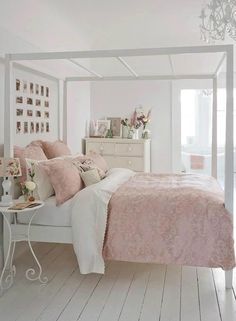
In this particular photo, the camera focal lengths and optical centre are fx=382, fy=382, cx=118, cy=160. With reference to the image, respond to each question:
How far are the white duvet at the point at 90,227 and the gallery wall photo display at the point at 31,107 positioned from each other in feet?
3.93

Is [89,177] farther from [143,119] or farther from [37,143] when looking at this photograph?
[143,119]

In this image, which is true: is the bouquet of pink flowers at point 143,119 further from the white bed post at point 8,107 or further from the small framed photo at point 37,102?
the white bed post at point 8,107

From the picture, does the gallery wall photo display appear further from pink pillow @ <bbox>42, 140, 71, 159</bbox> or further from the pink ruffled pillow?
the pink ruffled pillow

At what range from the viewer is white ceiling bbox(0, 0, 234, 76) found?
3848mm

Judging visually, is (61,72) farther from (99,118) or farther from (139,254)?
(139,254)

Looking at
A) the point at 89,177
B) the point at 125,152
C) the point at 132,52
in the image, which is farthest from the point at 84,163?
the point at 125,152

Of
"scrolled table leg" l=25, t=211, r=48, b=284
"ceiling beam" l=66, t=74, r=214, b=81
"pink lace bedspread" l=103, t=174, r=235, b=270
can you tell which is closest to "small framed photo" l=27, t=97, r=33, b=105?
"ceiling beam" l=66, t=74, r=214, b=81

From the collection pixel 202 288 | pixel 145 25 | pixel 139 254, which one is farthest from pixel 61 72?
pixel 202 288

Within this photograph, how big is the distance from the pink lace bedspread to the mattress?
357 mm

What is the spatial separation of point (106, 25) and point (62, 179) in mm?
2999

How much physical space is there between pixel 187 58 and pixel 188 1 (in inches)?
70.0

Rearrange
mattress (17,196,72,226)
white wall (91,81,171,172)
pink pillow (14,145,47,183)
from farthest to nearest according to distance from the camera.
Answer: white wall (91,81,171,172) < pink pillow (14,145,47,183) < mattress (17,196,72,226)

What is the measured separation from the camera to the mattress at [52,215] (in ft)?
9.87

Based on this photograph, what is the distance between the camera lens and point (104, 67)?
624 centimetres
